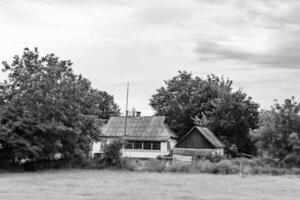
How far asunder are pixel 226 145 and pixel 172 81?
18892mm

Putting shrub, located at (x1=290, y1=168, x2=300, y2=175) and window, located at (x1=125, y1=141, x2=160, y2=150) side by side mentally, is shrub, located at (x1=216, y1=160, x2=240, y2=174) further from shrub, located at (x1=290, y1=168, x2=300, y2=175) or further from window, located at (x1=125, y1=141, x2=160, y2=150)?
window, located at (x1=125, y1=141, x2=160, y2=150)

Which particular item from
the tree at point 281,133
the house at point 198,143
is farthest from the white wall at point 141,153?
the tree at point 281,133

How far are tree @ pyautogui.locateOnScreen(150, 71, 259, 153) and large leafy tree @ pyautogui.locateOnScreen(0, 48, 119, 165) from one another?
2796cm

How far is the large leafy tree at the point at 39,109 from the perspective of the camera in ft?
94.0

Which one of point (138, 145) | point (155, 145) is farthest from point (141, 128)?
point (155, 145)

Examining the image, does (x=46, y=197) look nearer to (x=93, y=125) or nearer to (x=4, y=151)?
(x=4, y=151)

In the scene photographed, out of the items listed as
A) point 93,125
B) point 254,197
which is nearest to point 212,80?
point 93,125

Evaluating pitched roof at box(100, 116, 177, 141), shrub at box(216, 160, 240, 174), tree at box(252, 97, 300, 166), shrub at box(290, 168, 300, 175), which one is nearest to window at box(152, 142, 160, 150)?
pitched roof at box(100, 116, 177, 141)

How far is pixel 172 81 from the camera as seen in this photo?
70.0 meters

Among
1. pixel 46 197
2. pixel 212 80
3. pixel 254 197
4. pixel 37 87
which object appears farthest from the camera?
pixel 212 80

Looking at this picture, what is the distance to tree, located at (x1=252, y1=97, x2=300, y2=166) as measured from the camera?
35.1 meters

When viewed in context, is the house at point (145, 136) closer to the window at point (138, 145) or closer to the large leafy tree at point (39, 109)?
the window at point (138, 145)

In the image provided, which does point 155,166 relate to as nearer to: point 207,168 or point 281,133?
point 207,168

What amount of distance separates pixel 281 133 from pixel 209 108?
2565 cm
